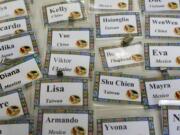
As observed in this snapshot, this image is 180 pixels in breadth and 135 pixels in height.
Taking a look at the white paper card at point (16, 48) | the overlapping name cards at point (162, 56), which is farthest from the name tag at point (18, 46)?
the overlapping name cards at point (162, 56)

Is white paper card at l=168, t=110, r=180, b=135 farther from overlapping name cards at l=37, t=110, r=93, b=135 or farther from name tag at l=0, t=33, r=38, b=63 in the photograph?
name tag at l=0, t=33, r=38, b=63

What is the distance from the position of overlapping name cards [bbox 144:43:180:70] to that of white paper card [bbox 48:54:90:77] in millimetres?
134

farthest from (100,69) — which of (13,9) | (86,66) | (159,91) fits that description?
(13,9)

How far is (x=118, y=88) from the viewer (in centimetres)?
67

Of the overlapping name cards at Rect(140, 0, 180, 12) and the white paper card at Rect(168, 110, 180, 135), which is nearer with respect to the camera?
the white paper card at Rect(168, 110, 180, 135)

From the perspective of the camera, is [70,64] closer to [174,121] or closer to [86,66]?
[86,66]

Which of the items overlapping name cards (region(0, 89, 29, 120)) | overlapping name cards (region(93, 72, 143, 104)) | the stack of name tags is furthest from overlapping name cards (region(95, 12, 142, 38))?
overlapping name cards (region(0, 89, 29, 120))

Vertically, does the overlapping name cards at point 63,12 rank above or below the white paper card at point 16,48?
above

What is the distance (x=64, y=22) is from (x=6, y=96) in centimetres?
22

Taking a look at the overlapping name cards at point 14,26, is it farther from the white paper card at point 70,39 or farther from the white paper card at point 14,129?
the white paper card at point 14,129

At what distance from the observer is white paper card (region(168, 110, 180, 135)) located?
0.63m

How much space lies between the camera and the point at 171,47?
71 centimetres

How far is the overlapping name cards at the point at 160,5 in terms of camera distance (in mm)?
756

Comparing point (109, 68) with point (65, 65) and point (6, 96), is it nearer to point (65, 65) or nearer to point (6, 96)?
point (65, 65)
